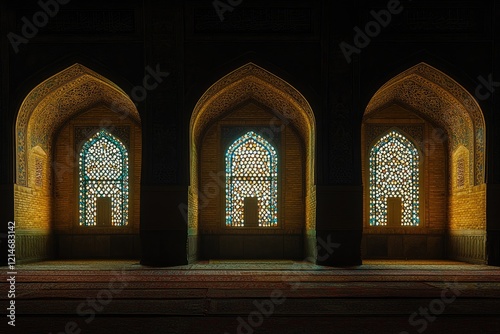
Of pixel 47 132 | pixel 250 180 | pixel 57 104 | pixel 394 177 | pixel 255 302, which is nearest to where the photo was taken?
pixel 255 302

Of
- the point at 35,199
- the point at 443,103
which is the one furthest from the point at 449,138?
the point at 35,199

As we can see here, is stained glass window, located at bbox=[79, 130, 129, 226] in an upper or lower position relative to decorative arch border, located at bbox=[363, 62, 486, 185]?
lower

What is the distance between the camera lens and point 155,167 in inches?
334

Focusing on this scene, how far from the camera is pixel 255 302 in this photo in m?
4.73

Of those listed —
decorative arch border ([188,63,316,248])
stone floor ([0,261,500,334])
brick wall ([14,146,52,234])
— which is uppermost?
decorative arch border ([188,63,316,248])

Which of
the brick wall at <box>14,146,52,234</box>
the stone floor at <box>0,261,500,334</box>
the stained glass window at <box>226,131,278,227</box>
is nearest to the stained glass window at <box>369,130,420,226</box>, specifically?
the stained glass window at <box>226,131,278,227</box>

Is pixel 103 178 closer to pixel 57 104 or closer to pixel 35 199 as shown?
pixel 35 199

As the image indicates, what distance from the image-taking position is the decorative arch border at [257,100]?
889 centimetres

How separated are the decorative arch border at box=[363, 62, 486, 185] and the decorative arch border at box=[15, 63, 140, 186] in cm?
410

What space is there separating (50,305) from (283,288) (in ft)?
6.96

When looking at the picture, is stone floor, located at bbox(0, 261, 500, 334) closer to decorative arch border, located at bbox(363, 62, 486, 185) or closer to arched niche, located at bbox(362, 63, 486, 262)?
arched niche, located at bbox(362, 63, 486, 262)

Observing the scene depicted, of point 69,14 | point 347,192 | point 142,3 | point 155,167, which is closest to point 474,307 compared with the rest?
point 347,192

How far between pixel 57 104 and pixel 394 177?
5.72 meters

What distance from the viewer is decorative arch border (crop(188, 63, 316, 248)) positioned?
8891 mm
